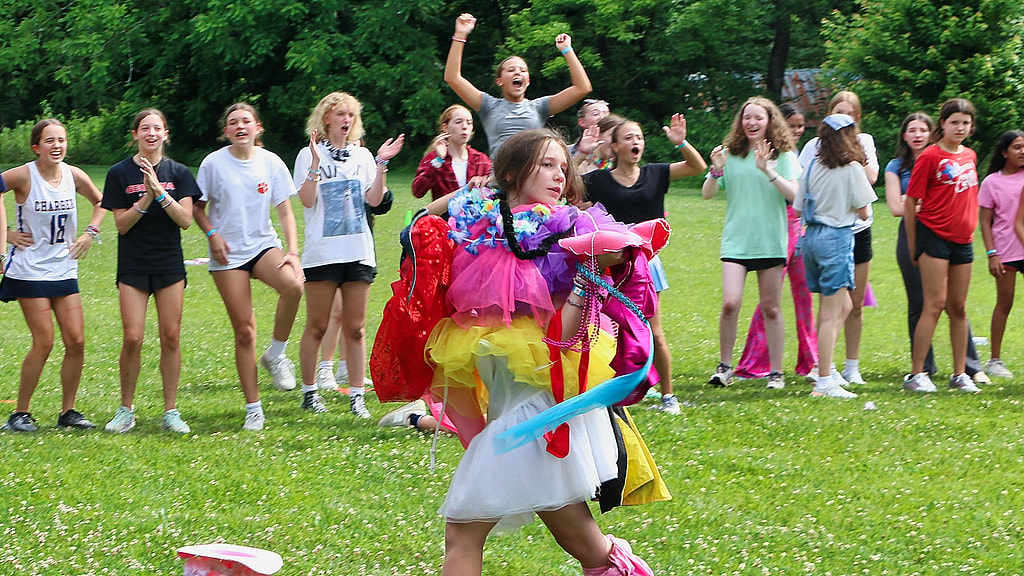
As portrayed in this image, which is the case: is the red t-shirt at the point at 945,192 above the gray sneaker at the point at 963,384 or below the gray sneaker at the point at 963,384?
above

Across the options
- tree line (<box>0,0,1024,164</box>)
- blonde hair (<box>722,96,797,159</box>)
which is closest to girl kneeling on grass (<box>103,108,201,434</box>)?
blonde hair (<box>722,96,797,159</box>)

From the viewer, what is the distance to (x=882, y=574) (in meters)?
4.96

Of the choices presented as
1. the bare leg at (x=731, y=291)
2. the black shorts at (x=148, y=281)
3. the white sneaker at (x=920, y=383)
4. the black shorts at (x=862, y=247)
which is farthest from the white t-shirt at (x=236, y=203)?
the white sneaker at (x=920, y=383)

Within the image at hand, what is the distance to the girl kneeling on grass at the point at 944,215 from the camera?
8398 mm

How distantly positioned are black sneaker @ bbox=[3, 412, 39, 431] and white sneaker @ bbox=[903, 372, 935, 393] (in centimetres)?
621

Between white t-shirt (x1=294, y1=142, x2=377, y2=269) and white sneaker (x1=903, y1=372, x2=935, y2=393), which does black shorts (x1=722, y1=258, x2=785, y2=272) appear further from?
white t-shirt (x1=294, y1=142, x2=377, y2=269)

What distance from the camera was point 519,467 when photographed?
3.89 metres

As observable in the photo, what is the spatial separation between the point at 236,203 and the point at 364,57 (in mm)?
31327

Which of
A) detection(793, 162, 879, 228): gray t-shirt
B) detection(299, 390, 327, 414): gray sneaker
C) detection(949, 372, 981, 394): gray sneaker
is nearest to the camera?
detection(299, 390, 327, 414): gray sneaker

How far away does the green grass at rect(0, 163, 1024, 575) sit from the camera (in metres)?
5.14

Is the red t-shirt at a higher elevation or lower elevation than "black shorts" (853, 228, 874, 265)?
higher

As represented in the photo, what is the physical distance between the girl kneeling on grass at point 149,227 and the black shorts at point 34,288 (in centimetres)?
53

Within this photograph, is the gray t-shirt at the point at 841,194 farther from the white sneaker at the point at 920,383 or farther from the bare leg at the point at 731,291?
the white sneaker at the point at 920,383

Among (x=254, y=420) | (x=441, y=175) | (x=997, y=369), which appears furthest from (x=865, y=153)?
(x=254, y=420)
